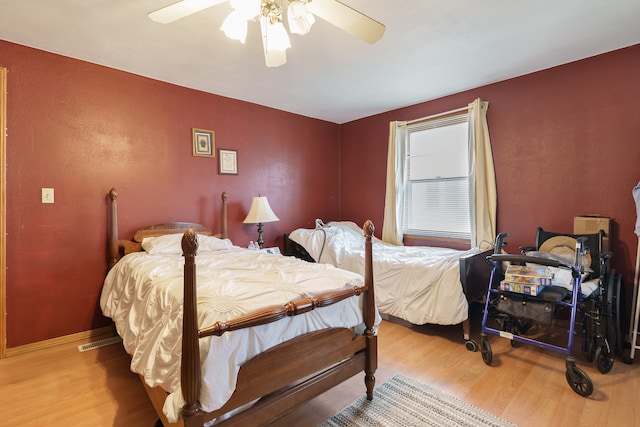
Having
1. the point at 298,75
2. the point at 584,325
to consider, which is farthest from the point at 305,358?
the point at 298,75

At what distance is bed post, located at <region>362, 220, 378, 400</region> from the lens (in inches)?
72.4

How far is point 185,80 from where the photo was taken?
3.13 meters

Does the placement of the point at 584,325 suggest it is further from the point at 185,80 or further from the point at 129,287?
the point at 185,80

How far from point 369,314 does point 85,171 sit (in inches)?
105

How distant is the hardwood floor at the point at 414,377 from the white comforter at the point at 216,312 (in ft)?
1.20

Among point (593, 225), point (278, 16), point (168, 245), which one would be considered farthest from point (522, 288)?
point (168, 245)

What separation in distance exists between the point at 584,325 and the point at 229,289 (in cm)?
253

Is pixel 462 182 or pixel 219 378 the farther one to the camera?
pixel 462 182

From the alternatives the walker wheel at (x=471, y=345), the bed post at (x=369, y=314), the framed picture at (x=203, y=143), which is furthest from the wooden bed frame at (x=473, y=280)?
the framed picture at (x=203, y=143)

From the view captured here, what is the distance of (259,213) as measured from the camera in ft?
11.6

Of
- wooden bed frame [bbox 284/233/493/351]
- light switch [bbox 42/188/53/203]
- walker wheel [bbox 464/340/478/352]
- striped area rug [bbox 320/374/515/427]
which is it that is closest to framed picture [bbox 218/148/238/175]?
light switch [bbox 42/188/53/203]

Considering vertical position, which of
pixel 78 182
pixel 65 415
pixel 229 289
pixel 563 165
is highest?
pixel 563 165

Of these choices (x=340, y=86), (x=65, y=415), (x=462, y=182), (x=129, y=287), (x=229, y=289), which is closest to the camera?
(x=229, y=289)

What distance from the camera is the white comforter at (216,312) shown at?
123 cm
